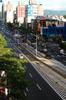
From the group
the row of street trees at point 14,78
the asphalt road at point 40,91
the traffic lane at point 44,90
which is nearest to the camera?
the row of street trees at point 14,78

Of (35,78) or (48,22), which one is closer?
(35,78)

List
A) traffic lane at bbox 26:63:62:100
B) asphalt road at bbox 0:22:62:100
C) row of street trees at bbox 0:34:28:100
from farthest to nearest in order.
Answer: asphalt road at bbox 0:22:62:100, traffic lane at bbox 26:63:62:100, row of street trees at bbox 0:34:28:100

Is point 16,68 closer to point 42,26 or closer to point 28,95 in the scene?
point 28,95

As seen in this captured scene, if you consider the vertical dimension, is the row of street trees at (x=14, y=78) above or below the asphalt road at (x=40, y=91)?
above

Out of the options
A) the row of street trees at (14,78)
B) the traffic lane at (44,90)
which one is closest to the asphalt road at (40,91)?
the traffic lane at (44,90)

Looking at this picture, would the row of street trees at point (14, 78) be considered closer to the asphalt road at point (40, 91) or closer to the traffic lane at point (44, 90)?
the asphalt road at point (40, 91)

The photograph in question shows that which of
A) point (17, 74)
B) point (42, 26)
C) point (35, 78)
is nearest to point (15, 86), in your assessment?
point (17, 74)

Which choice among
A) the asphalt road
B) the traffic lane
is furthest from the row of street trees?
the traffic lane

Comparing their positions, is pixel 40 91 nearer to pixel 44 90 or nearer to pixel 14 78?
pixel 44 90

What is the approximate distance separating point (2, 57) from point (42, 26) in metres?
108

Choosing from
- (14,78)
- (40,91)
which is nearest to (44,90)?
(40,91)

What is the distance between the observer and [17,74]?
35000 mm

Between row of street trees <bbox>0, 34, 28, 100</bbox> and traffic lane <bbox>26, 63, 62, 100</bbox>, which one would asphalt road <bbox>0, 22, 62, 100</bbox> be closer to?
traffic lane <bbox>26, 63, 62, 100</bbox>

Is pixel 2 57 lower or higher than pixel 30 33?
higher
